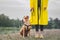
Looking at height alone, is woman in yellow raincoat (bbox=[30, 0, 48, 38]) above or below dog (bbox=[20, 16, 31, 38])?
above

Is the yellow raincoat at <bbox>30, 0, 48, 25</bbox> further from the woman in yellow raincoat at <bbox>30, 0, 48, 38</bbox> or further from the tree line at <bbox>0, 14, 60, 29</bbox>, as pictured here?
the tree line at <bbox>0, 14, 60, 29</bbox>

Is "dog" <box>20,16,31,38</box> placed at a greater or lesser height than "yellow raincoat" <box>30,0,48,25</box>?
lesser

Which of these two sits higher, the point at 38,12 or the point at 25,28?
the point at 38,12

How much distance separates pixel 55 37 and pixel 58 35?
6cm

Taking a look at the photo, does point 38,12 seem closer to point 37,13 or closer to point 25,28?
point 37,13

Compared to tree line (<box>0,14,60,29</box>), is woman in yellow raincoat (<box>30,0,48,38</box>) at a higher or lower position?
higher

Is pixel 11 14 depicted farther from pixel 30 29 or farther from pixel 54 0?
pixel 54 0

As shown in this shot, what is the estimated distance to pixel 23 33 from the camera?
220cm

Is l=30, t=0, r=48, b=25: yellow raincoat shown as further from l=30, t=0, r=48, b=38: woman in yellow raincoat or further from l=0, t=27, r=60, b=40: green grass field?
l=0, t=27, r=60, b=40: green grass field

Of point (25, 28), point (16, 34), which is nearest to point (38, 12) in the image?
point (25, 28)

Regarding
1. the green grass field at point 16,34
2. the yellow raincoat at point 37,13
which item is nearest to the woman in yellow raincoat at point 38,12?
the yellow raincoat at point 37,13

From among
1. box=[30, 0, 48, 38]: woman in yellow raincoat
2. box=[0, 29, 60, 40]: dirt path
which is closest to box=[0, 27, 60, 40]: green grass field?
box=[0, 29, 60, 40]: dirt path

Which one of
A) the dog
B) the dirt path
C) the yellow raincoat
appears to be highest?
the yellow raincoat

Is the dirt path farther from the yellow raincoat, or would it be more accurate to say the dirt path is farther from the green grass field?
the yellow raincoat
